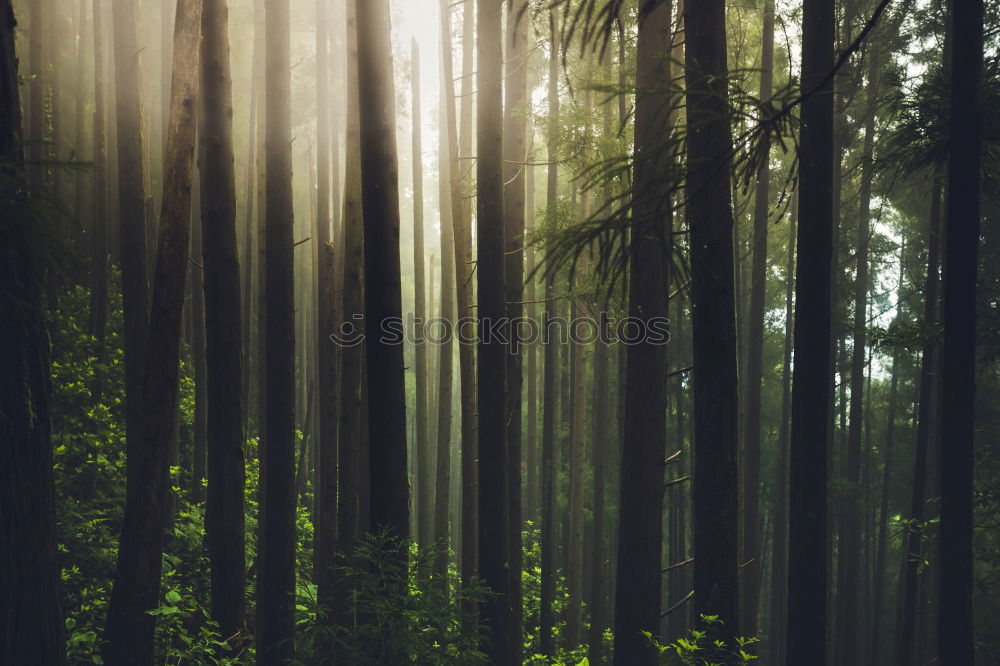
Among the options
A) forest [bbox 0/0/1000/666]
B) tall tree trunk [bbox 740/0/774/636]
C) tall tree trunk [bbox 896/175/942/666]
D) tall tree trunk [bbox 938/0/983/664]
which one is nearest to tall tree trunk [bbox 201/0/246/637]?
forest [bbox 0/0/1000/666]

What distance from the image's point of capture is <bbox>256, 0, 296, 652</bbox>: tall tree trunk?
8031 mm

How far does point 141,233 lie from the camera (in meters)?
8.95

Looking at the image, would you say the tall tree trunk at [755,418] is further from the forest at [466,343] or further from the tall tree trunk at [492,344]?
the tall tree trunk at [492,344]

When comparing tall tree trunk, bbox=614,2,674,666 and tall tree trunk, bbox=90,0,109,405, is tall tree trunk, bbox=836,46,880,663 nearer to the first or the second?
tall tree trunk, bbox=614,2,674,666

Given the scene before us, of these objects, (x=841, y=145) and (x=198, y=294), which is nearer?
(x=198, y=294)

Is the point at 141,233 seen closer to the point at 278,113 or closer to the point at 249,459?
the point at 278,113

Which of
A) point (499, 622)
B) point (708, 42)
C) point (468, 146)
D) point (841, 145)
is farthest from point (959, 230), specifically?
point (841, 145)

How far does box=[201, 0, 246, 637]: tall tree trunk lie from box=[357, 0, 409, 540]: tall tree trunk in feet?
5.87

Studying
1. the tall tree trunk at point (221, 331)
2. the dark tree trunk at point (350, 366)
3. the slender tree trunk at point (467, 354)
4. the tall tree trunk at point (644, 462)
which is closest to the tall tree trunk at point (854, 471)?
the slender tree trunk at point (467, 354)

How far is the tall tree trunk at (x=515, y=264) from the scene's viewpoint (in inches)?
325

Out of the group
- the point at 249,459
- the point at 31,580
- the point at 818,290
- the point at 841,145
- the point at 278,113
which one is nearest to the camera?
the point at 31,580

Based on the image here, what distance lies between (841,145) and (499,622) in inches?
546

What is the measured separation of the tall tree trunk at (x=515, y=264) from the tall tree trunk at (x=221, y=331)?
2.93 meters

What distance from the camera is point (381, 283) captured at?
6430mm
